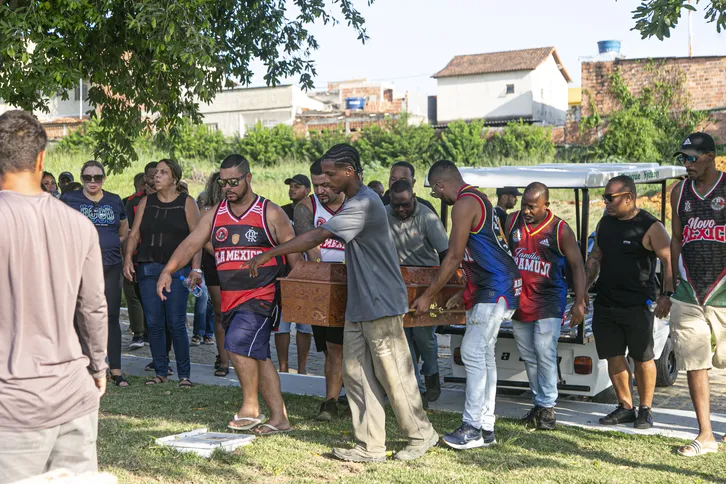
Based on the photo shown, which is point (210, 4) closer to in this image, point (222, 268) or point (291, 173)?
point (222, 268)

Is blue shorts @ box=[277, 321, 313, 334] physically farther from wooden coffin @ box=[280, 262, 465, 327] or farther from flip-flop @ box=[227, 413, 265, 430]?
wooden coffin @ box=[280, 262, 465, 327]

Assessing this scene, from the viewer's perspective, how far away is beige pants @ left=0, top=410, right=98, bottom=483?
3203mm

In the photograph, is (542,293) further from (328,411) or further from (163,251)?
(163,251)

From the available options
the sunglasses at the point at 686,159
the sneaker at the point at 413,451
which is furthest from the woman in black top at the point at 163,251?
the sunglasses at the point at 686,159

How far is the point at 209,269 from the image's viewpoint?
9523mm

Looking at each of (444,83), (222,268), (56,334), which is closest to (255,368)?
(222,268)

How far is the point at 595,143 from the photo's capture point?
35844 mm

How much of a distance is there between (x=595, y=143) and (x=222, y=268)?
31134 millimetres

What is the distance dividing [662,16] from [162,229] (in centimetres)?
494

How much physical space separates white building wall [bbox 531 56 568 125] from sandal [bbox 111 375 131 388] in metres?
46.5

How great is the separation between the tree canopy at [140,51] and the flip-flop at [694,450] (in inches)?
249

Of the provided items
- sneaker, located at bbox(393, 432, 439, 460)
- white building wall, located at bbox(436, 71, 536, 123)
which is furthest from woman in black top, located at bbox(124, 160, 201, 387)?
white building wall, located at bbox(436, 71, 536, 123)

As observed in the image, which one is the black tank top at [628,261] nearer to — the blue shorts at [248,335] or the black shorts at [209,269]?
the blue shorts at [248,335]

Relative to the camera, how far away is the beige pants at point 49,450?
10.5ft
